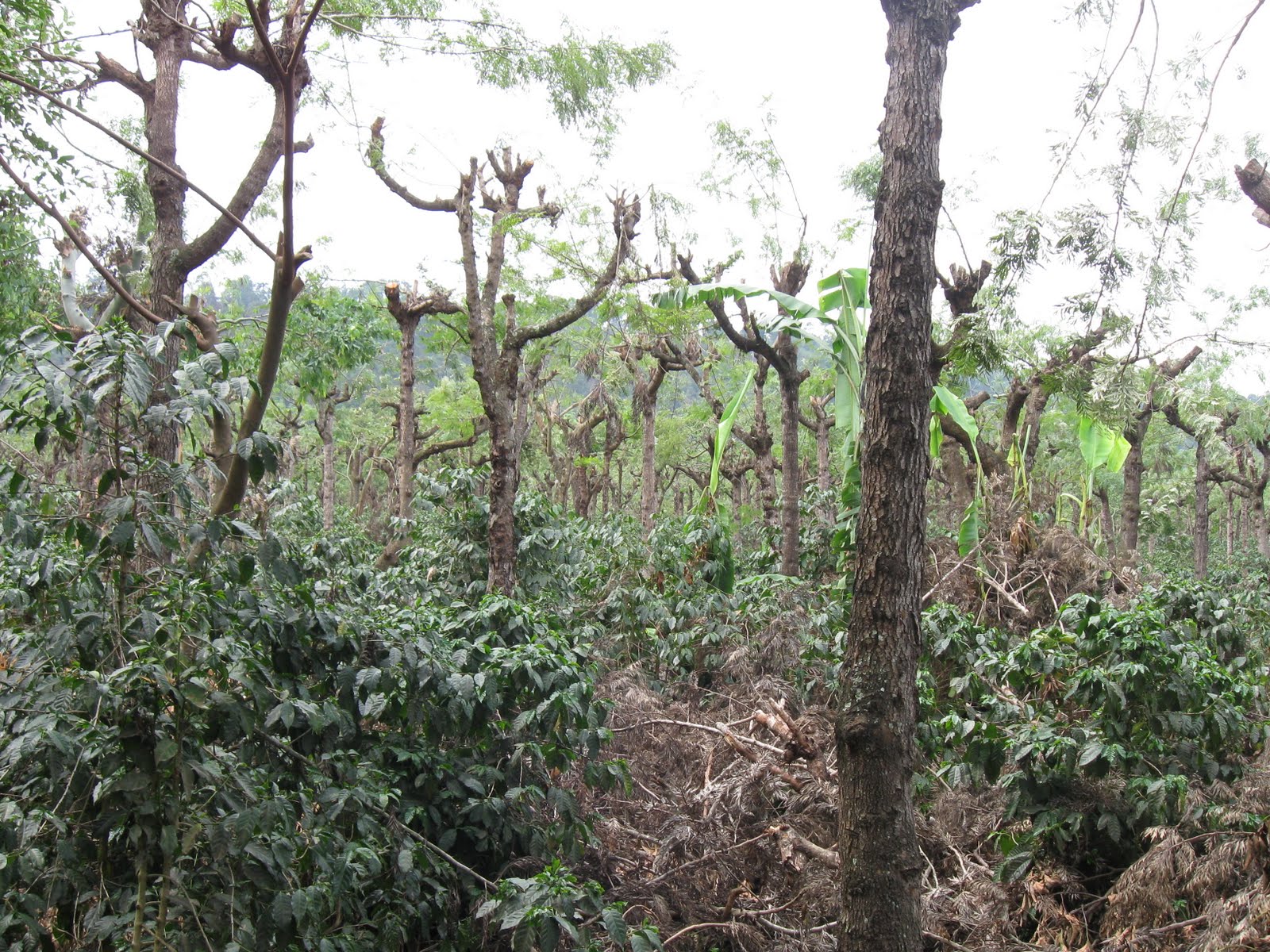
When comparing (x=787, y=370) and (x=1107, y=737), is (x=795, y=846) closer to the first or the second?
(x=1107, y=737)

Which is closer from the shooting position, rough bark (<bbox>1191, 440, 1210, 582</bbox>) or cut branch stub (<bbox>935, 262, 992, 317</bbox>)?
cut branch stub (<bbox>935, 262, 992, 317</bbox>)

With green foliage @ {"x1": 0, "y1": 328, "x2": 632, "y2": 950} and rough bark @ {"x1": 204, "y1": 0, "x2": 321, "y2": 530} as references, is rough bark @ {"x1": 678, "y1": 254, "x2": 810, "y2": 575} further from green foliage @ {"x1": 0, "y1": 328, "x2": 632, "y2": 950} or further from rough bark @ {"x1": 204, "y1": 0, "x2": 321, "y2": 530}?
rough bark @ {"x1": 204, "y1": 0, "x2": 321, "y2": 530}

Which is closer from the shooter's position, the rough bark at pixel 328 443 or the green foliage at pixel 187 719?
the green foliage at pixel 187 719

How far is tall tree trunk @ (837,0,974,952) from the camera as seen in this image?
340cm

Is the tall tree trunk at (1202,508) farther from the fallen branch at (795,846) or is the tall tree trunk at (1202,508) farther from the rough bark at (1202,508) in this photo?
the fallen branch at (795,846)

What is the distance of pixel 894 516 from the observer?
3.51 meters

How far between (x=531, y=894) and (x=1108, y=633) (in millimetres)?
3456

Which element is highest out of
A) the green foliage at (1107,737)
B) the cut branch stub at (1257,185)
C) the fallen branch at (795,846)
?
the cut branch stub at (1257,185)

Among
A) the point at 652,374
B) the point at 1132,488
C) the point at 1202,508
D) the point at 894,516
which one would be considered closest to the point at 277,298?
the point at 894,516

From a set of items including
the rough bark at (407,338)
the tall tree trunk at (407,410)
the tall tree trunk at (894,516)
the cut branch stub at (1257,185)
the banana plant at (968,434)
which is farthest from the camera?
the tall tree trunk at (407,410)

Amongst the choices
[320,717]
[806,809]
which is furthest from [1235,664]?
[320,717]

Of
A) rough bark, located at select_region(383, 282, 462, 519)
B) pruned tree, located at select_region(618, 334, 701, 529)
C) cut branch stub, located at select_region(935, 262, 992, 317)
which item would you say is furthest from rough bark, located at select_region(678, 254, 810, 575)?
pruned tree, located at select_region(618, 334, 701, 529)

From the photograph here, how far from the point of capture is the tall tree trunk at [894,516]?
11.2 ft

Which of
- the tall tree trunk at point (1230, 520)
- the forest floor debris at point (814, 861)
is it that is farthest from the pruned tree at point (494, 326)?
the tall tree trunk at point (1230, 520)
